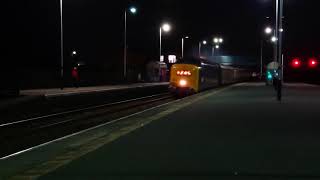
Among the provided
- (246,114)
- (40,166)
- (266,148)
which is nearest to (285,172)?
(266,148)

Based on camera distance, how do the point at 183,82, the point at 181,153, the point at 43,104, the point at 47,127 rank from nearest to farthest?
1. the point at 181,153
2. the point at 47,127
3. the point at 43,104
4. the point at 183,82

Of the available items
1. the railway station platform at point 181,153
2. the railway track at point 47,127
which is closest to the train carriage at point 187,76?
the railway track at point 47,127

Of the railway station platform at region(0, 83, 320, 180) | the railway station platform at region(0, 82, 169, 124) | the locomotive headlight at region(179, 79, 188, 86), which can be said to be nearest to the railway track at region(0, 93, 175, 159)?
the railway station platform at region(0, 82, 169, 124)

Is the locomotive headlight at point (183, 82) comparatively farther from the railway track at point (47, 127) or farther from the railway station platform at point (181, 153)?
the railway station platform at point (181, 153)

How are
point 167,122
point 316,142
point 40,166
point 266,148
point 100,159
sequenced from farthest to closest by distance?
1. point 167,122
2. point 316,142
3. point 266,148
4. point 100,159
5. point 40,166

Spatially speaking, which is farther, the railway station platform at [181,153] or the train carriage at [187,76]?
the train carriage at [187,76]

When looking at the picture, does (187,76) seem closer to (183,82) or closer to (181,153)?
(183,82)

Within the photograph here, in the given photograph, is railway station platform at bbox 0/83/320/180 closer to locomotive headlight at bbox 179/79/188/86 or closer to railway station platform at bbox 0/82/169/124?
railway station platform at bbox 0/82/169/124

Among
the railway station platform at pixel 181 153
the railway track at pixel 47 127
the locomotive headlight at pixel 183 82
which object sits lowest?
the railway track at pixel 47 127

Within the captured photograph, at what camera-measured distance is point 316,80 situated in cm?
8312

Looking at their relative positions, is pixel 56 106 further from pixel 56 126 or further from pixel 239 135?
pixel 239 135

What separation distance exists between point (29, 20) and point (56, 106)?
46867 mm

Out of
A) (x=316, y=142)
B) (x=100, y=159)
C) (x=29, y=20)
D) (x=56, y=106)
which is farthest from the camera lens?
(x=29, y=20)

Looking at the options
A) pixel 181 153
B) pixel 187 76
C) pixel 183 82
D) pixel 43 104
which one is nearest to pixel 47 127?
pixel 181 153
